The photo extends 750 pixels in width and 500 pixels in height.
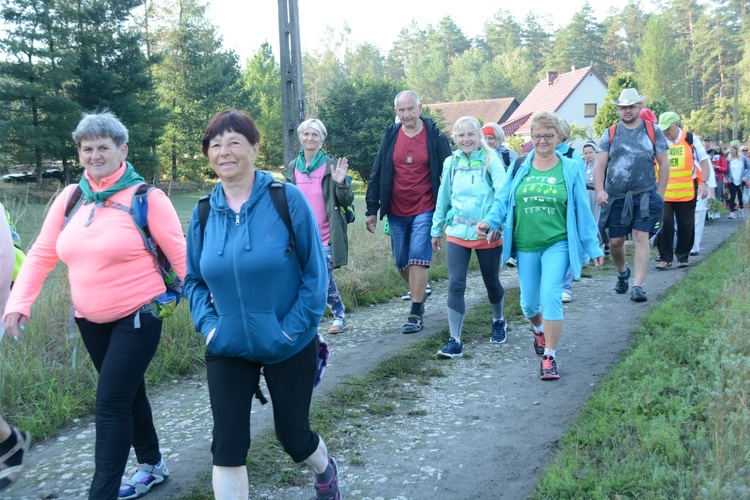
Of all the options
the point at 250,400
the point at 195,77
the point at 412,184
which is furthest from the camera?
the point at 195,77

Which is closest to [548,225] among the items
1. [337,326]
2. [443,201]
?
[443,201]

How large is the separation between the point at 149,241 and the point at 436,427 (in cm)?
219

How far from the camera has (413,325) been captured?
23.1 ft

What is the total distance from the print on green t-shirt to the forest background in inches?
603

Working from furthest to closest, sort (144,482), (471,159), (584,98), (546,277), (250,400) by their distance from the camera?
(584,98)
(471,159)
(546,277)
(144,482)
(250,400)

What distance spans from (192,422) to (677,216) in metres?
8.15

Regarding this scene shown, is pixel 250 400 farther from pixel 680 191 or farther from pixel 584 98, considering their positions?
pixel 584 98

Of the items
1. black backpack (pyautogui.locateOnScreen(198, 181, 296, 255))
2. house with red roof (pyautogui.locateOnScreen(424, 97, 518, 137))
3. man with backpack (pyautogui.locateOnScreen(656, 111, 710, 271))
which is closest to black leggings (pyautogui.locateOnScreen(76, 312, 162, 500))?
black backpack (pyautogui.locateOnScreen(198, 181, 296, 255))

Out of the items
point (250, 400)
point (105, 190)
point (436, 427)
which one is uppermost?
point (105, 190)

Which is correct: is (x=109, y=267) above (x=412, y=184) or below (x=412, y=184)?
below

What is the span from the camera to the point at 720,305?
21.7ft

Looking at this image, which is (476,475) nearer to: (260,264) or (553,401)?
→ (553,401)

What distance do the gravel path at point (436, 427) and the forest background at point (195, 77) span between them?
1487cm

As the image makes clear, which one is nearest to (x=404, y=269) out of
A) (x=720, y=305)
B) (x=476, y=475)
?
(x=720, y=305)
